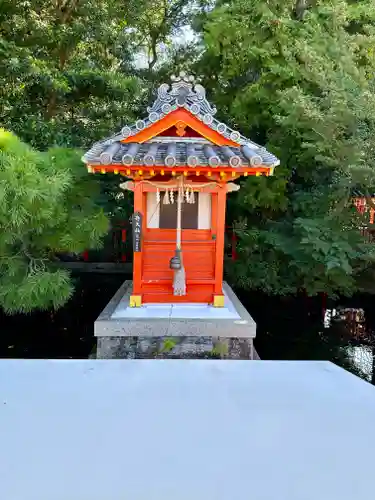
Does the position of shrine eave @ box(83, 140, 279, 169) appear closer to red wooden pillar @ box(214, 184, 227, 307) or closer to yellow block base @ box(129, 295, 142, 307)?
red wooden pillar @ box(214, 184, 227, 307)

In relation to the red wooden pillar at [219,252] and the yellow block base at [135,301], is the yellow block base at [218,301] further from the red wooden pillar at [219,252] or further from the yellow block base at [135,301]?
the yellow block base at [135,301]

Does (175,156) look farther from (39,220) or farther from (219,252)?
(39,220)

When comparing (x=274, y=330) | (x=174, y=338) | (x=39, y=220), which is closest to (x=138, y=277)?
(x=174, y=338)

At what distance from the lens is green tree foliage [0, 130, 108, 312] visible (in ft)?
17.9

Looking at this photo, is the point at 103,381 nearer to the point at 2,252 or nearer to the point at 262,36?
the point at 2,252

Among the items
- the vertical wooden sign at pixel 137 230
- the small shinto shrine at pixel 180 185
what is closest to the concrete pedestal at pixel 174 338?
the small shinto shrine at pixel 180 185

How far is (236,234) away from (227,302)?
13.8 feet

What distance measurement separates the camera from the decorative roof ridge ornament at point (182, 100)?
5961mm

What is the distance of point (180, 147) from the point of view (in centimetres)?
601

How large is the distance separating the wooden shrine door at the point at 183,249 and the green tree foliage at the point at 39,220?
85cm

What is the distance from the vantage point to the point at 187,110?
19.5 feet

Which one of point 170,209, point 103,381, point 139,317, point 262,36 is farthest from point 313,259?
point 103,381

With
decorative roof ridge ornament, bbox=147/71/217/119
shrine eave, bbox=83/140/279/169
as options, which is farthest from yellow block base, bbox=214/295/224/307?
decorative roof ridge ornament, bbox=147/71/217/119

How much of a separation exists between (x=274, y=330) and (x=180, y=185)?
411 cm
